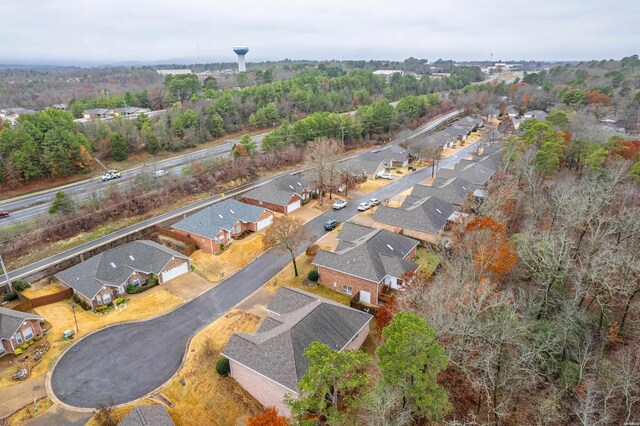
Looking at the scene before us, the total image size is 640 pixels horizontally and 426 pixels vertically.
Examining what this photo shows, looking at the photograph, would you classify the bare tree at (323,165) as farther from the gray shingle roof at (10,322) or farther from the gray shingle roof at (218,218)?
the gray shingle roof at (10,322)

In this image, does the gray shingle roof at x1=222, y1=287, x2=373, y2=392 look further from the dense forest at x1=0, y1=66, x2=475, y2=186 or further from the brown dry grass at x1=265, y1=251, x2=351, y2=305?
the dense forest at x1=0, y1=66, x2=475, y2=186

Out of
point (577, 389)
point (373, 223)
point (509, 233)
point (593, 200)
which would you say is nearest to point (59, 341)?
point (373, 223)

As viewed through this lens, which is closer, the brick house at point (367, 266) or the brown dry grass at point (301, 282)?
the brick house at point (367, 266)

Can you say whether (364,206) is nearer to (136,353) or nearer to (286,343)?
(286,343)

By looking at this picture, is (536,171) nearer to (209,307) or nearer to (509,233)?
(509,233)

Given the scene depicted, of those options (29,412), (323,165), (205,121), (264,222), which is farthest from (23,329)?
(205,121)

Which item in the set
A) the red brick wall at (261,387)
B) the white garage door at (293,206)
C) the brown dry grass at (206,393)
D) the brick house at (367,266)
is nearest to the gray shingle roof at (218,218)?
the white garage door at (293,206)
